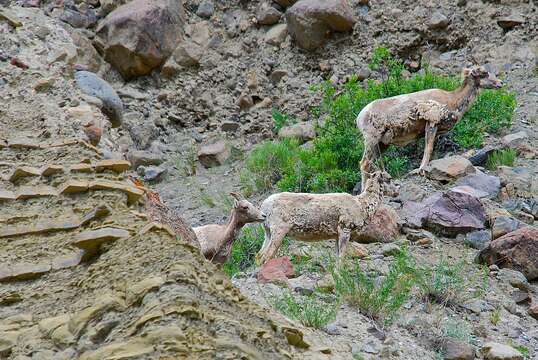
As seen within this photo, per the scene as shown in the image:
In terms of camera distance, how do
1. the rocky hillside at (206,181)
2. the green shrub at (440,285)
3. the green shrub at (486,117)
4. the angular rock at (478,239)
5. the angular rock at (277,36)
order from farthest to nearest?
the angular rock at (277,36), the green shrub at (486,117), the angular rock at (478,239), the green shrub at (440,285), the rocky hillside at (206,181)

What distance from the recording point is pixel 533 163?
11141mm

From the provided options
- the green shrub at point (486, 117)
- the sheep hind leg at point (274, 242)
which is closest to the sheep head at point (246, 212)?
the sheep hind leg at point (274, 242)

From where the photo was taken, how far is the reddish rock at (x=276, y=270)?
659 centimetres

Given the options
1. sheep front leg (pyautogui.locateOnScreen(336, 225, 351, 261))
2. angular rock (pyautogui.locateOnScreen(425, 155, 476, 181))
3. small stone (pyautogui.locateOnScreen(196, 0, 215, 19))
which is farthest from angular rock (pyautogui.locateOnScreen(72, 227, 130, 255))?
small stone (pyautogui.locateOnScreen(196, 0, 215, 19))

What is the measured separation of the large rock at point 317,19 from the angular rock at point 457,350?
37.7 ft

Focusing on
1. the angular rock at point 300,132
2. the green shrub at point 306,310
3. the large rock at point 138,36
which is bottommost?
the angular rock at point 300,132

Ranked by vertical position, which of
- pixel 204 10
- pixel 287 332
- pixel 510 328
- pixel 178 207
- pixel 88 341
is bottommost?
pixel 178 207

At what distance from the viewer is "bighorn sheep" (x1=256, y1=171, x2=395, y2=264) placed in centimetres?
752

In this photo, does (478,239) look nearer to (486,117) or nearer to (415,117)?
(415,117)

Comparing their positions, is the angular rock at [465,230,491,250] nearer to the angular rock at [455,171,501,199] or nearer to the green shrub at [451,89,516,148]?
the angular rock at [455,171,501,199]

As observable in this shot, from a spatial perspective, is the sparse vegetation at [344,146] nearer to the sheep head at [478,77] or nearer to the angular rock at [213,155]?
the sheep head at [478,77]

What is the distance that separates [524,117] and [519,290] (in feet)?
19.0

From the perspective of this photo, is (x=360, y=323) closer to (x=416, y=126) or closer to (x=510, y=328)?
(x=510, y=328)

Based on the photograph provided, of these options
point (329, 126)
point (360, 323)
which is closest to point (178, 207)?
point (329, 126)
